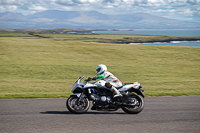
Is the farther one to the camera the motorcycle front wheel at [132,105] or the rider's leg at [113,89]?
the motorcycle front wheel at [132,105]

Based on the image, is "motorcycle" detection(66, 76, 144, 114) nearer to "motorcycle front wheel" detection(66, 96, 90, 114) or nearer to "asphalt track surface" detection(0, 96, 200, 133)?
"motorcycle front wheel" detection(66, 96, 90, 114)

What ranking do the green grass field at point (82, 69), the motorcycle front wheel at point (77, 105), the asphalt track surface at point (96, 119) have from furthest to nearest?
the green grass field at point (82, 69) < the motorcycle front wheel at point (77, 105) < the asphalt track surface at point (96, 119)

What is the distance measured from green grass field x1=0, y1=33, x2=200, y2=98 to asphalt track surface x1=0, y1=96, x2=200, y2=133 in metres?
3.22

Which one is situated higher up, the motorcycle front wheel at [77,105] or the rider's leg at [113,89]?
the rider's leg at [113,89]

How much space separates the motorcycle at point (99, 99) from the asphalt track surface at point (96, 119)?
0.71 feet

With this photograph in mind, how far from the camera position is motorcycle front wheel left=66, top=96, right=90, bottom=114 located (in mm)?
7969

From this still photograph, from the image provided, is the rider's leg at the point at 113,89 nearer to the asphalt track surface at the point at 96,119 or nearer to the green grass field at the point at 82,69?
the asphalt track surface at the point at 96,119

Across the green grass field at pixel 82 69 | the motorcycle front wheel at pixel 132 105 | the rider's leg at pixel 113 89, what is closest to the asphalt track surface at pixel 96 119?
the motorcycle front wheel at pixel 132 105

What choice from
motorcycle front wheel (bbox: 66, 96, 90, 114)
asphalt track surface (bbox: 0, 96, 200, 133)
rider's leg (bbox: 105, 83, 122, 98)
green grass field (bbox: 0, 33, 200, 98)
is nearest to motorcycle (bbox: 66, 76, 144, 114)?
motorcycle front wheel (bbox: 66, 96, 90, 114)

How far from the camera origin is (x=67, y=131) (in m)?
6.10

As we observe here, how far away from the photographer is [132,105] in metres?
8.23

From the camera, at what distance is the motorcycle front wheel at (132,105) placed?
26.6 feet

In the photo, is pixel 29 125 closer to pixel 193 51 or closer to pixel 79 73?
pixel 79 73

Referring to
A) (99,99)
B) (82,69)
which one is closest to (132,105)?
(99,99)
